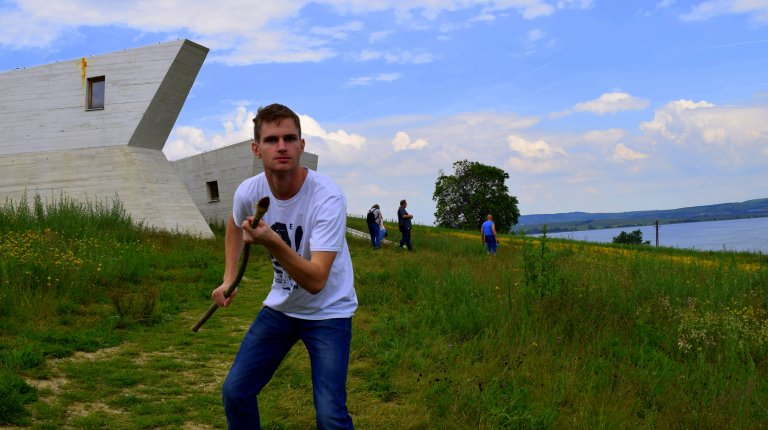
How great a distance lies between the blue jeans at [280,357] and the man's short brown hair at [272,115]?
3.40 ft

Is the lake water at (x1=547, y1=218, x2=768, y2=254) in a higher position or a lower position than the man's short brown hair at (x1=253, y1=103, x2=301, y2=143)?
lower

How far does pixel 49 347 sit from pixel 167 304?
9.08 feet

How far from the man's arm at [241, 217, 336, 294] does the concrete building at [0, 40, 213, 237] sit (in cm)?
1780

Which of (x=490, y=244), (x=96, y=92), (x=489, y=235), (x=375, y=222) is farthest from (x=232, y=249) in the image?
(x=96, y=92)

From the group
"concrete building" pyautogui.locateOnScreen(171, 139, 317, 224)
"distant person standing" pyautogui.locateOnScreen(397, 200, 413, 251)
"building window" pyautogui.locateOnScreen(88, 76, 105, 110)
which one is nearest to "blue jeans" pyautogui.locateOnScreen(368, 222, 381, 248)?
"distant person standing" pyautogui.locateOnScreen(397, 200, 413, 251)

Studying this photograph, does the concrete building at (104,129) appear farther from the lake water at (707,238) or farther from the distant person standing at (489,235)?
the lake water at (707,238)

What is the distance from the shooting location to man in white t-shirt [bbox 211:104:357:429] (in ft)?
10.1

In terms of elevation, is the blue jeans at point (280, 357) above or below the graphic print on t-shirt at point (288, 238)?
below

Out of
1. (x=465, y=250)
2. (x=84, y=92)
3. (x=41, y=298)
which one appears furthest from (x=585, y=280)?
(x=84, y=92)

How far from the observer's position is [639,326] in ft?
23.3

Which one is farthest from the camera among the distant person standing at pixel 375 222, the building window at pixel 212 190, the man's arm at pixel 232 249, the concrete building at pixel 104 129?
the building window at pixel 212 190

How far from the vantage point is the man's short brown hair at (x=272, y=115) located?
10.2 feet

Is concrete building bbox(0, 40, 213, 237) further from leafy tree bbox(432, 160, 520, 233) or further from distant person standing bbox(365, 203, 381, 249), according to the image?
leafy tree bbox(432, 160, 520, 233)

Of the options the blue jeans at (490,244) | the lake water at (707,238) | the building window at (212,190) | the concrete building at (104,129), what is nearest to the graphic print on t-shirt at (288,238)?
the lake water at (707,238)
